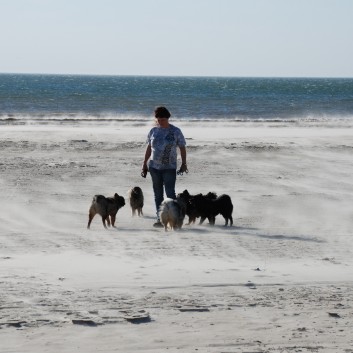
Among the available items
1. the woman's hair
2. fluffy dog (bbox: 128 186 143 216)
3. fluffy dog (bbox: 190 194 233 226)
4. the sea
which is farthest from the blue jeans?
the sea

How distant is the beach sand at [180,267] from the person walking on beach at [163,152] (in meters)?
0.63

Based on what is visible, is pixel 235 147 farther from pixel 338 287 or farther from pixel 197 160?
pixel 338 287

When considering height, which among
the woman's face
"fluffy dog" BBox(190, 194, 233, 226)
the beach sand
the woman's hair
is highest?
the woman's hair

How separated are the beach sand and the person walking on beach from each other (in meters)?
0.63

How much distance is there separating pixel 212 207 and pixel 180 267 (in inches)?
139

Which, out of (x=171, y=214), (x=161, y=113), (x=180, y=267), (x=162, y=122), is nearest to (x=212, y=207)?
(x=171, y=214)

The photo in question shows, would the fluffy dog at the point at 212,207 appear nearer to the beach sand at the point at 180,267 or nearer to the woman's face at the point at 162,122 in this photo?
the beach sand at the point at 180,267

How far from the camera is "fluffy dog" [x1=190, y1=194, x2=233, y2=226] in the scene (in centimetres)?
1242

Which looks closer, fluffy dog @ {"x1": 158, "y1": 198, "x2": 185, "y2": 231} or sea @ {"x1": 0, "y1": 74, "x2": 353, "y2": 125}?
fluffy dog @ {"x1": 158, "y1": 198, "x2": 185, "y2": 231}

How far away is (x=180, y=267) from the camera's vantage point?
9109 millimetres

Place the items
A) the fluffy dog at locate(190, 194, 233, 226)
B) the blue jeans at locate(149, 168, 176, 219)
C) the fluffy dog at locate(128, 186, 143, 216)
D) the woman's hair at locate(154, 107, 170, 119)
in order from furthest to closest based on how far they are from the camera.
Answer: the fluffy dog at locate(128, 186, 143, 216) < the fluffy dog at locate(190, 194, 233, 226) < the blue jeans at locate(149, 168, 176, 219) < the woman's hair at locate(154, 107, 170, 119)

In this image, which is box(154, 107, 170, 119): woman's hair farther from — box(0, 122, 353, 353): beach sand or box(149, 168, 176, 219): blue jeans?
box(0, 122, 353, 353): beach sand

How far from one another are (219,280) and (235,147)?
15776 mm

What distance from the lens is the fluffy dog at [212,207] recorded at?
40.8ft
